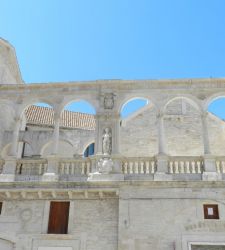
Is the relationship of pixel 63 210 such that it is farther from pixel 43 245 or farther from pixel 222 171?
pixel 222 171

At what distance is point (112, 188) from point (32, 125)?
10.2 m

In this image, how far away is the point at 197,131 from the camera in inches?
651

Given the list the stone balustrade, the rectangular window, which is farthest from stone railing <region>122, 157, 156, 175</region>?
the rectangular window

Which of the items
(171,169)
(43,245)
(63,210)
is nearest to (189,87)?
(171,169)

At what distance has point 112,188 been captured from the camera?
1194 cm

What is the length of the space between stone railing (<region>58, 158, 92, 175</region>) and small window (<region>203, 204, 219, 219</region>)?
387 cm

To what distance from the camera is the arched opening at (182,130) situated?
52.7 feet

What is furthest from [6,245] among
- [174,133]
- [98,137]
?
[174,133]

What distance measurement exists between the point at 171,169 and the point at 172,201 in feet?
3.78

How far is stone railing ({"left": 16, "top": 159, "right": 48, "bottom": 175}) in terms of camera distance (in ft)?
42.1

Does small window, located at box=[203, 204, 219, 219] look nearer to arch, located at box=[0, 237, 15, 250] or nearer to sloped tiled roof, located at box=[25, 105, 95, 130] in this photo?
arch, located at box=[0, 237, 15, 250]

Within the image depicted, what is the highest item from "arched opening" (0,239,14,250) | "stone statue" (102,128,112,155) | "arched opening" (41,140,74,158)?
"arched opening" (41,140,74,158)

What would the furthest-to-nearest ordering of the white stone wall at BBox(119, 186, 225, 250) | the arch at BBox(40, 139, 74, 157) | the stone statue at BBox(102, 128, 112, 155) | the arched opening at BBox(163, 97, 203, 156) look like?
the arch at BBox(40, 139, 74, 157), the arched opening at BBox(163, 97, 203, 156), the stone statue at BBox(102, 128, 112, 155), the white stone wall at BBox(119, 186, 225, 250)

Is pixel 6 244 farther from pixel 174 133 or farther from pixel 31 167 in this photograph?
pixel 174 133
